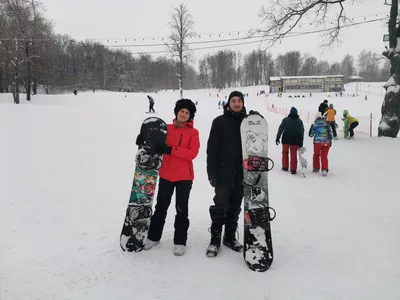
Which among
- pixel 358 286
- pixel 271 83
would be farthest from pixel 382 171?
pixel 271 83

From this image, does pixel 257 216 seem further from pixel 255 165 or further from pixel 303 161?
pixel 303 161

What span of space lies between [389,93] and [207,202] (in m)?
11.6

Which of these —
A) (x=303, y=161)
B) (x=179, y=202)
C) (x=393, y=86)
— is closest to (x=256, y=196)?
(x=179, y=202)

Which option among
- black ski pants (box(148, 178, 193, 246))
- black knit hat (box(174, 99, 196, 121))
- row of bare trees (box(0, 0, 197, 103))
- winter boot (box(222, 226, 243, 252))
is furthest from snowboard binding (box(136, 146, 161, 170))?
row of bare trees (box(0, 0, 197, 103))

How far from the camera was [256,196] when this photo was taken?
11.2 feet

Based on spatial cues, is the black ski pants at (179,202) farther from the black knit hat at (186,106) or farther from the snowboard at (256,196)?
the black knit hat at (186,106)

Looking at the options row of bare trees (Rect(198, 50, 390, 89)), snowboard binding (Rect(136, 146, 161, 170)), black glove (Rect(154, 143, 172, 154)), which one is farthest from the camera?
row of bare trees (Rect(198, 50, 390, 89))

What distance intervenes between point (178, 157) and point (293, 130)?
495 centimetres

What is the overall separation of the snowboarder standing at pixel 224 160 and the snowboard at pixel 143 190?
2.16 ft

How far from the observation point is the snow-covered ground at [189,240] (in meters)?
2.88

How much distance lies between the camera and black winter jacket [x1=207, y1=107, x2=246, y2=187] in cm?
345

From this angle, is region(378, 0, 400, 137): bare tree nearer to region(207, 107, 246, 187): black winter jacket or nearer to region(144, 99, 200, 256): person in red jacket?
region(207, 107, 246, 187): black winter jacket

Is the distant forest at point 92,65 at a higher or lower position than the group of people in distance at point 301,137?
higher

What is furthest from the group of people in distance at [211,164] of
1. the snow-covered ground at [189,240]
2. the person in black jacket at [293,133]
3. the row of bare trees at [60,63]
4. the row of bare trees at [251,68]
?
the row of bare trees at [251,68]
